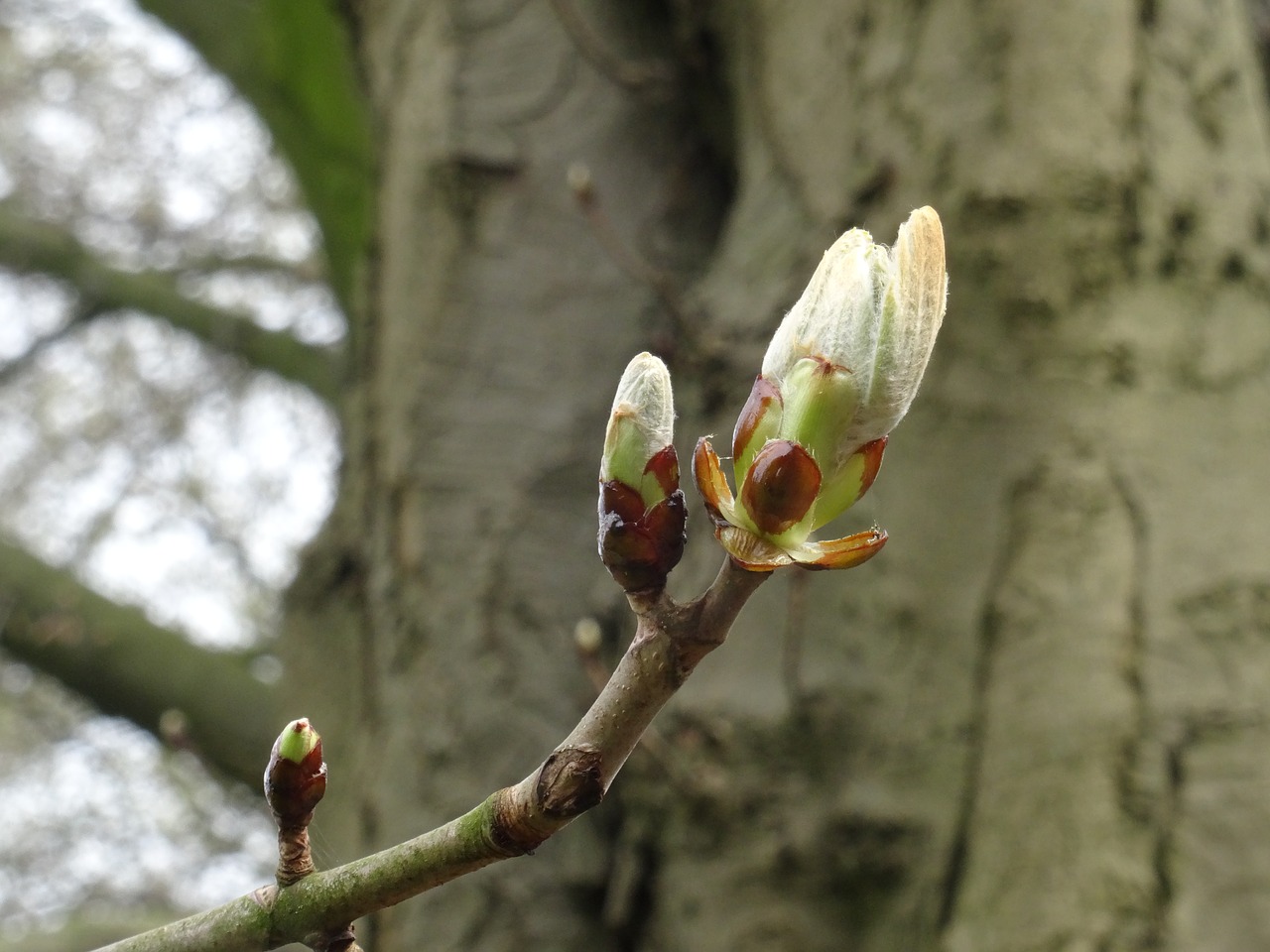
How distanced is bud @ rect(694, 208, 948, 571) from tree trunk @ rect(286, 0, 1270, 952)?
2.73 feet

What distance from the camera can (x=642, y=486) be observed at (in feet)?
1.44

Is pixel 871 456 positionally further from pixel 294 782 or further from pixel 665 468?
pixel 294 782

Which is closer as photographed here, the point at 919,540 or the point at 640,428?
the point at 640,428

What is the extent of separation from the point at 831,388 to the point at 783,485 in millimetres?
37

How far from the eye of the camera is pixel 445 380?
5.56 feet

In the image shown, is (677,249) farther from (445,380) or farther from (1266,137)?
(1266,137)

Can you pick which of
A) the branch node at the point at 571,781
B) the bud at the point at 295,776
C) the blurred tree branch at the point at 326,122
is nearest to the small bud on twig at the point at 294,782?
the bud at the point at 295,776

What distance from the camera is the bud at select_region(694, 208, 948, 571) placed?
395 millimetres

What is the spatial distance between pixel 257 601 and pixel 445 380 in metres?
3.51

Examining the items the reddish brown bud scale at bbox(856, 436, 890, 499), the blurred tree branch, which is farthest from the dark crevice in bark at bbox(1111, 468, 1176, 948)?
the blurred tree branch

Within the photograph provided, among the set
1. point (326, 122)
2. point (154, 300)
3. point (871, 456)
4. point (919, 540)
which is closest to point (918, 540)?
point (919, 540)

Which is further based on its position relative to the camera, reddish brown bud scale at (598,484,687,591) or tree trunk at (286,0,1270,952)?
tree trunk at (286,0,1270,952)

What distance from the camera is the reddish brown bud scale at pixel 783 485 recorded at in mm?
392

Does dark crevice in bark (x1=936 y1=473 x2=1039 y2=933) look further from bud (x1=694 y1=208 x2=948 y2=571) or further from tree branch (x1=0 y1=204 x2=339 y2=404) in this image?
tree branch (x1=0 y1=204 x2=339 y2=404)
